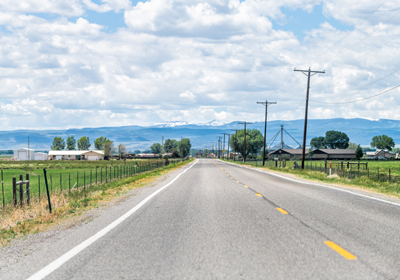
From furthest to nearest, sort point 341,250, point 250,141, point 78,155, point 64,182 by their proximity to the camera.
Answer: point 78,155
point 250,141
point 64,182
point 341,250

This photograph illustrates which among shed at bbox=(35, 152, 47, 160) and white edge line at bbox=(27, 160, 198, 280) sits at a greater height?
white edge line at bbox=(27, 160, 198, 280)

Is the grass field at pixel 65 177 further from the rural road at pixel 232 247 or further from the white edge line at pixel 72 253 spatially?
the rural road at pixel 232 247

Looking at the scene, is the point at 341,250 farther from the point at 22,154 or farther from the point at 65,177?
the point at 22,154

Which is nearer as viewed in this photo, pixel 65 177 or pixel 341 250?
pixel 341 250

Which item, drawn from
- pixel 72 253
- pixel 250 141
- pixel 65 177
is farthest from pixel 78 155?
pixel 72 253

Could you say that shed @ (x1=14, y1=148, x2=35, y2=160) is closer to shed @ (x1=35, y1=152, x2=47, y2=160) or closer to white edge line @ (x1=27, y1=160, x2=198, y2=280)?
shed @ (x1=35, y1=152, x2=47, y2=160)

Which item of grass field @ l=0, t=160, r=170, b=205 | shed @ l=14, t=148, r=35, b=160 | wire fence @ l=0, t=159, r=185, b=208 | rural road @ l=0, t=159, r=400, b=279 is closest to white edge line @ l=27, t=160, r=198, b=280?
rural road @ l=0, t=159, r=400, b=279

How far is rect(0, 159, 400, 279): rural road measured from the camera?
5.83 m

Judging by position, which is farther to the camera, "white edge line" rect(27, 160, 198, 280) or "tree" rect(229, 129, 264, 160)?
"tree" rect(229, 129, 264, 160)

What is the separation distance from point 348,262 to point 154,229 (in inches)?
167

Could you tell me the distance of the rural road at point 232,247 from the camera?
5.83 m

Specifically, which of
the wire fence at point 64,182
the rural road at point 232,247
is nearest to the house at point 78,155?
the wire fence at point 64,182

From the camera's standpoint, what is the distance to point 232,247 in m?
7.25

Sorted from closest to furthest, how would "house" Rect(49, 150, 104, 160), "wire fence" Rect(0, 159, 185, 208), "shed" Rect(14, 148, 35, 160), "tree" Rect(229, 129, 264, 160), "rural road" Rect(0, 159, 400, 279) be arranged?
"rural road" Rect(0, 159, 400, 279) → "wire fence" Rect(0, 159, 185, 208) → "shed" Rect(14, 148, 35, 160) → "tree" Rect(229, 129, 264, 160) → "house" Rect(49, 150, 104, 160)
